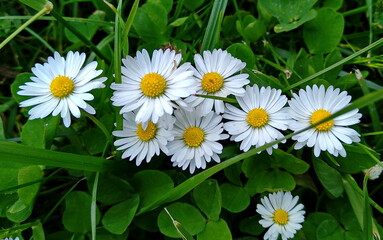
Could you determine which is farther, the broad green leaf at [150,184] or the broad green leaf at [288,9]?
the broad green leaf at [288,9]

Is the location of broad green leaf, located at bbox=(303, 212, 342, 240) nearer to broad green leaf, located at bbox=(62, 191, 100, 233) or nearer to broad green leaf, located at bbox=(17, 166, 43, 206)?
broad green leaf, located at bbox=(62, 191, 100, 233)

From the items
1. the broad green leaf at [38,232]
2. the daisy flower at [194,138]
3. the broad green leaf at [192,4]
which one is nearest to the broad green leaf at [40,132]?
the broad green leaf at [38,232]

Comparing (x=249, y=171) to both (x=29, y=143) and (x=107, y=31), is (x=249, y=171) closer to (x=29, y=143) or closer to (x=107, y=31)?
(x=29, y=143)

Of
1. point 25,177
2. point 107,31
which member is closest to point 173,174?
point 25,177

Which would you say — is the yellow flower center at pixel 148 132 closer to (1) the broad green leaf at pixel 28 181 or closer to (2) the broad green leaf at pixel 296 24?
(1) the broad green leaf at pixel 28 181

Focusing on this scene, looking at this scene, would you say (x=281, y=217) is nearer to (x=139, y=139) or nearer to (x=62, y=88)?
(x=139, y=139)

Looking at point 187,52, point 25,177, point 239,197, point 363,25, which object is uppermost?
point 363,25
